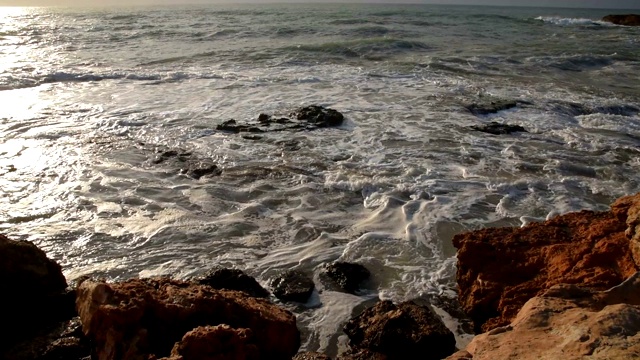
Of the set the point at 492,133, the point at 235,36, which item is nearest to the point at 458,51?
the point at 235,36

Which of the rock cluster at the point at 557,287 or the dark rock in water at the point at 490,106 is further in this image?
the dark rock in water at the point at 490,106

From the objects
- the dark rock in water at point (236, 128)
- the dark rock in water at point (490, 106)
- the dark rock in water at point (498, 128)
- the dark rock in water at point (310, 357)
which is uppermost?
the dark rock in water at point (236, 128)

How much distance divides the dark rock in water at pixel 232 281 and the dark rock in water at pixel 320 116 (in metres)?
5.30

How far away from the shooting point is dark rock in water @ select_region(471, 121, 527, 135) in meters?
8.74

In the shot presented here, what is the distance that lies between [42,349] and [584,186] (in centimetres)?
624

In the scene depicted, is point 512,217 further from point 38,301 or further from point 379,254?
point 38,301

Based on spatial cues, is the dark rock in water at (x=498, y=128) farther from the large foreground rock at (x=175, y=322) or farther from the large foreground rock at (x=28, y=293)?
the large foreground rock at (x=28, y=293)

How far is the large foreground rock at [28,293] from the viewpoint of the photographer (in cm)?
331

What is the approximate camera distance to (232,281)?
3980mm

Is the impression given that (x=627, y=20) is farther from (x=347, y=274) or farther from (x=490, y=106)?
(x=347, y=274)

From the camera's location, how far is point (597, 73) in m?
15.8

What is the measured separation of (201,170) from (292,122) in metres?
2.80

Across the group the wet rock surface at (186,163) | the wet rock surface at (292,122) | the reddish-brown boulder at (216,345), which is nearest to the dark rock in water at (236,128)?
the wet rock surface at (292,122)

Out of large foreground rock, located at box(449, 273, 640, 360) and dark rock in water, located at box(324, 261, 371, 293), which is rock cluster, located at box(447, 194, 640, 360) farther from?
dark rock in water, located at box(324, 261, 371, 293)
